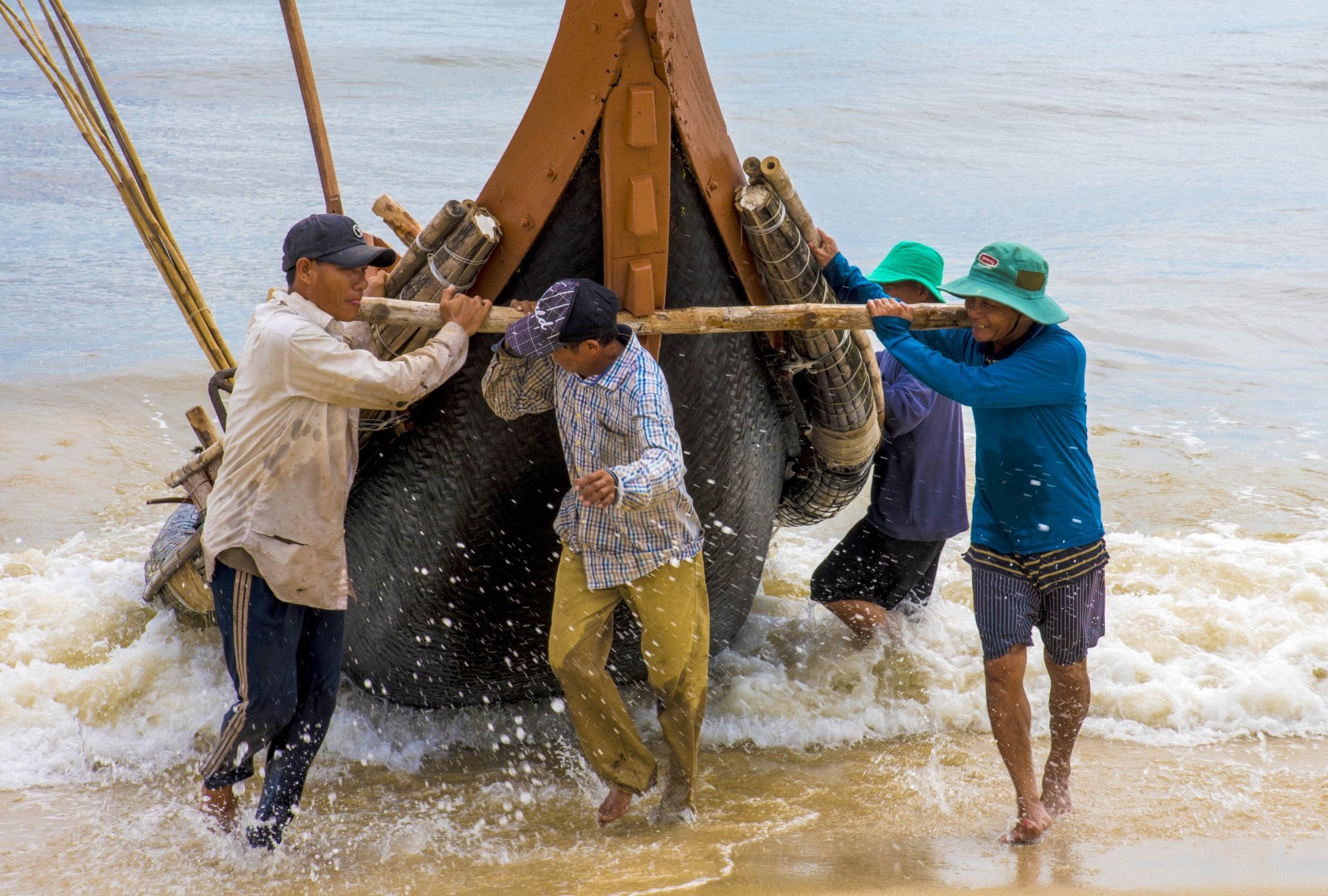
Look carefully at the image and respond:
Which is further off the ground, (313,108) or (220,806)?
(313,108)

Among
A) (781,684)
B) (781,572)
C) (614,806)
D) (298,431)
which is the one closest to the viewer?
(298,431)

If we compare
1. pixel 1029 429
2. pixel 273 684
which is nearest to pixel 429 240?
pixel 273 684

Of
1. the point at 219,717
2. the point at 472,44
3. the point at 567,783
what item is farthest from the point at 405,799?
the point at 472,44

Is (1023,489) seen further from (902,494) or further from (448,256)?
(448,256)

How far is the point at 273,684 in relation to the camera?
274 centimetres

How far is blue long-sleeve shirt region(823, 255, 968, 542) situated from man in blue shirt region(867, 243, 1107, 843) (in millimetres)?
627

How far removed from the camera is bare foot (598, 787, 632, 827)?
9.68 ft

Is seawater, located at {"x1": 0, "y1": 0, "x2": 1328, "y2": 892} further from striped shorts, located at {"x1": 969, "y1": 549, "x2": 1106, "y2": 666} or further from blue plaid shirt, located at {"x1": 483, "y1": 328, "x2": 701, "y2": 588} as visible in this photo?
blue plaid shirt, located at {"x1": 483, "y1": 328, "x2": 701, "y2": 588}

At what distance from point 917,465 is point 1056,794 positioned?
1088mm

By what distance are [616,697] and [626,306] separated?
922mm

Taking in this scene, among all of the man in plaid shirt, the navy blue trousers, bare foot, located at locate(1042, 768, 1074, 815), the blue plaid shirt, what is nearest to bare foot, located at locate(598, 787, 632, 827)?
the man in plaid shirt

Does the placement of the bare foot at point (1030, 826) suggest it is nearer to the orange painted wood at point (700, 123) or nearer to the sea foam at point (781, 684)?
the sea foam at point (781, 684)

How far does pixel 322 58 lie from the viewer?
88.6 ft

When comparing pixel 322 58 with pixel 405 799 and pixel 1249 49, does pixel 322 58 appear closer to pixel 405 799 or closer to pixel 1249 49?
pixel 1249 49
